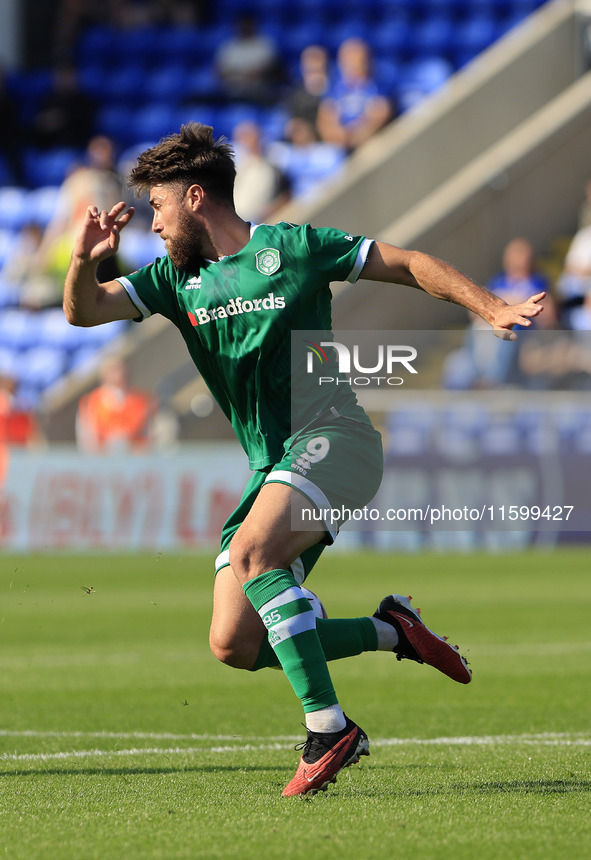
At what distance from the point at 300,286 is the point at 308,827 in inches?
75.4

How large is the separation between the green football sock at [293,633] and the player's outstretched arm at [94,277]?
47.6 inches

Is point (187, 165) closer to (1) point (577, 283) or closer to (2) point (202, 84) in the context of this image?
(1) point (577, 283)

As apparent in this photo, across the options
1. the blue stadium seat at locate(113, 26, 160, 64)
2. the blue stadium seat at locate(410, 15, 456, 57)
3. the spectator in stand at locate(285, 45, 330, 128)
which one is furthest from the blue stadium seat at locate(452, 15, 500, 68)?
the blue stadium seat at locate(113, 26, 160, 64)

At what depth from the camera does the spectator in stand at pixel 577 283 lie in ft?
52.0

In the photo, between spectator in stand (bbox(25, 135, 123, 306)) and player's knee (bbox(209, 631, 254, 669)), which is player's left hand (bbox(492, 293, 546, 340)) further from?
spectator in stand (bbox(25, 135, 123, 306))

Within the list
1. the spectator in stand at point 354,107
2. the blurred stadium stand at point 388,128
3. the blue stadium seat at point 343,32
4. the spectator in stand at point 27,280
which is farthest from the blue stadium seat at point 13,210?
the blue stadium seat at point 343,32

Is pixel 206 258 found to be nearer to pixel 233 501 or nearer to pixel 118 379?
pixel 233 501

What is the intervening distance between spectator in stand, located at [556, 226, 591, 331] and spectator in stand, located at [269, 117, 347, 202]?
4636 mm

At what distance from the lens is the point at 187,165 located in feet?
16.7

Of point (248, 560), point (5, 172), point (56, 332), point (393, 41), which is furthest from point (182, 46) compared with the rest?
point (248, 560)

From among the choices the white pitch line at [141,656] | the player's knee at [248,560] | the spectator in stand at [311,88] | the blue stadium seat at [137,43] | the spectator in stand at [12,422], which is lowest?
the white pitch line at [141,656]

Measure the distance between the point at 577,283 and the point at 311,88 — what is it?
6.43 meters

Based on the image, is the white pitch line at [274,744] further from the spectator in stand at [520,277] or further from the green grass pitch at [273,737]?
the spectator in stand at [520,277]

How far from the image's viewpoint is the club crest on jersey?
16.4ft
